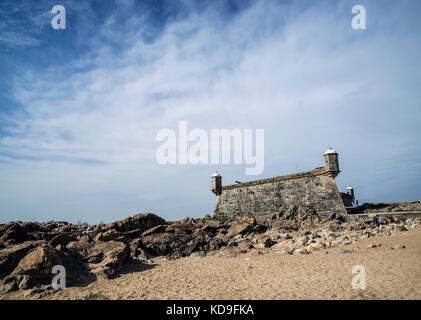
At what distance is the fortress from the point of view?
766 inches

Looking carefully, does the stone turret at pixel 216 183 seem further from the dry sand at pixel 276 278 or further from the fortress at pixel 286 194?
the dry sand at pixel 276 278

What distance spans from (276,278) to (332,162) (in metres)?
13.5

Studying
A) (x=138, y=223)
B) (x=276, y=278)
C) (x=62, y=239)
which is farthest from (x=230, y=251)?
(x=62, y=239)

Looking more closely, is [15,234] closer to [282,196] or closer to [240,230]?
[240,230]

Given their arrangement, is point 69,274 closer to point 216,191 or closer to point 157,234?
point 157,234

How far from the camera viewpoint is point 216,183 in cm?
2772

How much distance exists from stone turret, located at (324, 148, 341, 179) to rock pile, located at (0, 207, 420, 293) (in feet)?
13.0

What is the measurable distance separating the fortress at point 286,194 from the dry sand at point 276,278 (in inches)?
277

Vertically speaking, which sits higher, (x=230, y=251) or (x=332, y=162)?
(x=332, y=162)

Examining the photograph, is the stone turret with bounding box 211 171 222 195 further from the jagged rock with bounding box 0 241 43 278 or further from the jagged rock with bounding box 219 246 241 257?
the jagged rock with bounding box 0 241 43 278

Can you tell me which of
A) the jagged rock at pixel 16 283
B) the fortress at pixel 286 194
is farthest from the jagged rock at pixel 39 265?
the fortress at pixel 286 194
